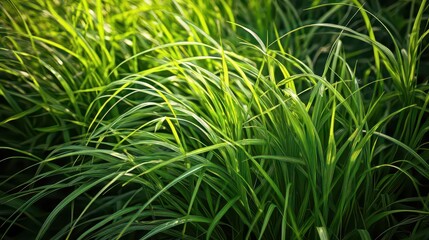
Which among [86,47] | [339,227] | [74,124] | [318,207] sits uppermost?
[86,47]

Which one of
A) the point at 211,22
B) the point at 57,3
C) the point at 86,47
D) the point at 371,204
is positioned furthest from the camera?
the point at 57,3

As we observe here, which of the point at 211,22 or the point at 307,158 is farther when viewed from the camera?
the point at 211,22

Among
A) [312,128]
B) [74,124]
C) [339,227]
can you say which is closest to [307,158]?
[312,128]

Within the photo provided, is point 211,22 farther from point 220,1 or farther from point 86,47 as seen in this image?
point 86,47

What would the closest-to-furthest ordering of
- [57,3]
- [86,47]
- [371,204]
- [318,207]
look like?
[318,207] < [371,204] < [86,47] < [57,3]

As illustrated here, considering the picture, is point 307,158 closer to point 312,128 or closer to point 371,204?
point 312,128

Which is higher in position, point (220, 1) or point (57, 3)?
point (57, 3)
